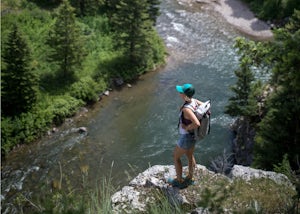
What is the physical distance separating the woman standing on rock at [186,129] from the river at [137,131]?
790cm

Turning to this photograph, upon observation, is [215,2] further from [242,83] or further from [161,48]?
[242,83]

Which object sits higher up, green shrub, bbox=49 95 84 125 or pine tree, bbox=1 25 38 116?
pine tree, bbox=1 25 38 116

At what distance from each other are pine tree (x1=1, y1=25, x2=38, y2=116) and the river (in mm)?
2545

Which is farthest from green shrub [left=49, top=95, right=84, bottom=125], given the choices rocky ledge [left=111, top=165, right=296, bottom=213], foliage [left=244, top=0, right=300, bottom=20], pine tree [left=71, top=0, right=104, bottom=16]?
foliage [left=244, top=0, right=300, bottom=20]

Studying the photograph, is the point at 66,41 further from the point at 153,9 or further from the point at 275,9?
the point at 275,9

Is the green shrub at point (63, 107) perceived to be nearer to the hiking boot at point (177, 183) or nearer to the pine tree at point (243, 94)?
the pine tree at point (243, 94)

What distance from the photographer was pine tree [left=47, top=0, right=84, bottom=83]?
26.1 meters

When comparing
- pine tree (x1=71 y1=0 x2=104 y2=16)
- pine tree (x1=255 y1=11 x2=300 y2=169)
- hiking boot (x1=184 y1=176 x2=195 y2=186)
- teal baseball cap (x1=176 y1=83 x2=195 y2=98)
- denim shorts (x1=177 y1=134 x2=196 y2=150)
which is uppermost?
teal baseball cap (x1=176 y1=83 x2=195 y2=98)

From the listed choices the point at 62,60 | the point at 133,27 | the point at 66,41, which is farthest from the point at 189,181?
the point at 133,27

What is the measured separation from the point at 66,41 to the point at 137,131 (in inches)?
290

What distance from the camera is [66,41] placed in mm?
26234

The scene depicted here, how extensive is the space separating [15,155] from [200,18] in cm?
2280

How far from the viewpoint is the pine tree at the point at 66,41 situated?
26.1 meters

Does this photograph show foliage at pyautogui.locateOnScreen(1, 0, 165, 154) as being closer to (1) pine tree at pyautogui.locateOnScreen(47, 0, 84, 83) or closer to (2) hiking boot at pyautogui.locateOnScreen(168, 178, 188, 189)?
(1) pine tree at pyautogui.locateOnScreen(47, 0, 84, 83)
